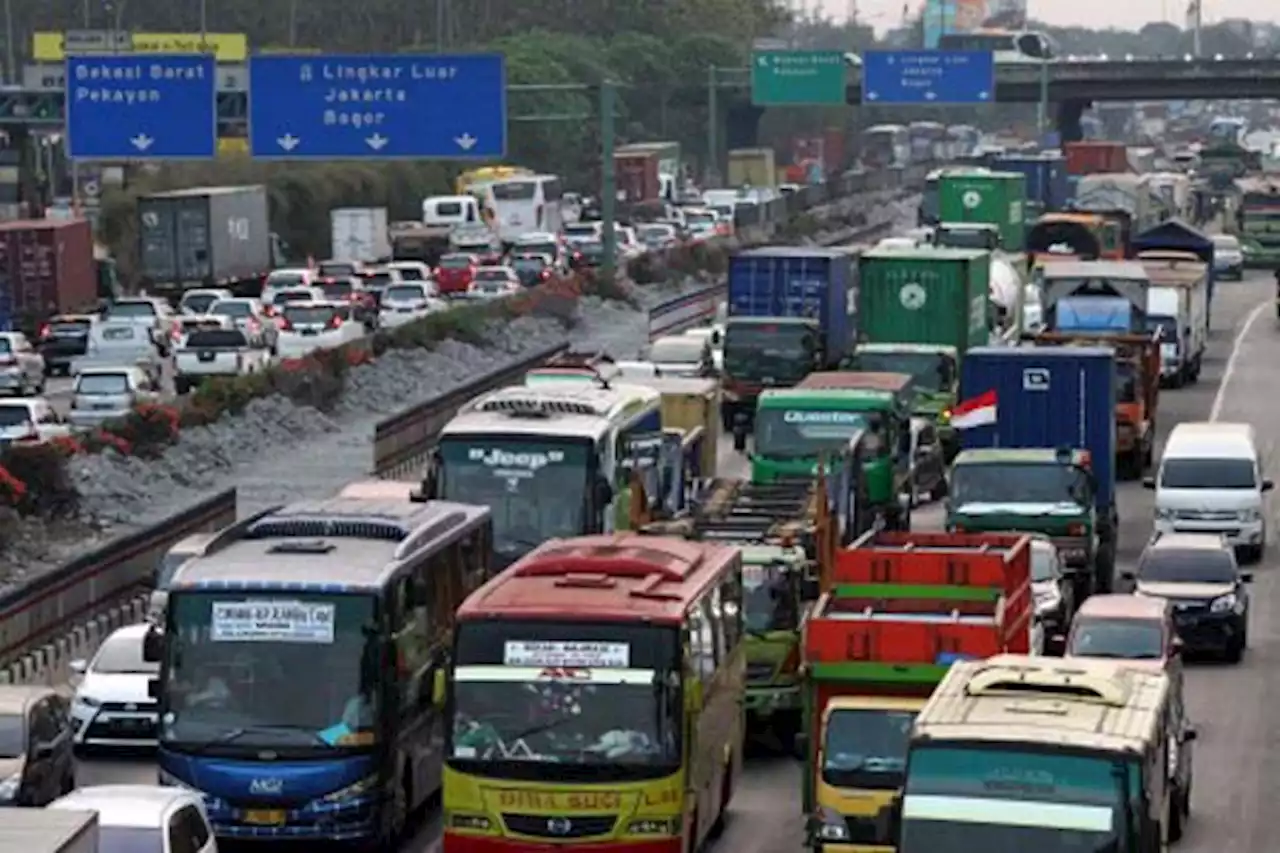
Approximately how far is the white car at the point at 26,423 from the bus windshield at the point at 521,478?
15.9 m

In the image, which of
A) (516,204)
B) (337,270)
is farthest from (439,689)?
(516,204)

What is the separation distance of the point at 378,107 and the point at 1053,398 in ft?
84.1

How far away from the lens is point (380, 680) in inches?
938

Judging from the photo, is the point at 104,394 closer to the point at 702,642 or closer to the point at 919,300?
the point at 919,300

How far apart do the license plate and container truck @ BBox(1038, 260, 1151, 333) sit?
33.1 metres

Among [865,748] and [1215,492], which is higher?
[865,748]

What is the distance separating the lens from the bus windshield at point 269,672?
77.2 feet

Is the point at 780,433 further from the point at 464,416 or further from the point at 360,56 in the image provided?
the point at 360,56

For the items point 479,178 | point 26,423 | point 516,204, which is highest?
point 26,423

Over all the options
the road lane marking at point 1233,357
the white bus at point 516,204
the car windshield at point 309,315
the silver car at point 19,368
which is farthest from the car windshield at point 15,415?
the white bus at point 516,204

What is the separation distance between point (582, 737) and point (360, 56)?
Result: 42.6 metres

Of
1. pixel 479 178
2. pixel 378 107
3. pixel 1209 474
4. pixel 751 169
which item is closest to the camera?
pixel 1209 474

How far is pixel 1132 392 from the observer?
4838 cm

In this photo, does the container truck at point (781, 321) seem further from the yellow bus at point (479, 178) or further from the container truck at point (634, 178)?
the container truck at point (634, 178)
